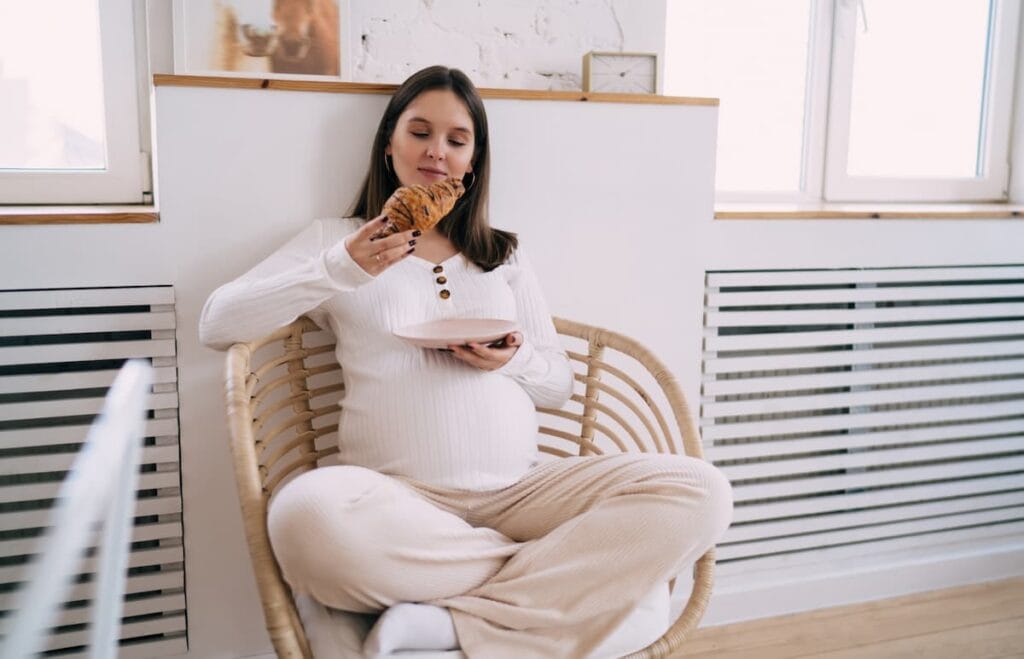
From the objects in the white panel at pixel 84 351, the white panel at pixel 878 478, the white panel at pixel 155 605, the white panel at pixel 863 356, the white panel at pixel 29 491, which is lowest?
the white panel at pixel 155 605

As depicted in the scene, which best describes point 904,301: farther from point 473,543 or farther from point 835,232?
point 473,543

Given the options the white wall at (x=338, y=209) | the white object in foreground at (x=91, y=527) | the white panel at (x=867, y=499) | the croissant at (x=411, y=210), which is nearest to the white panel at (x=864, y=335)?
the white wall at (x=338, y=209)

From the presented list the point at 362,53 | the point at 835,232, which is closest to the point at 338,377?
the point at 362,53

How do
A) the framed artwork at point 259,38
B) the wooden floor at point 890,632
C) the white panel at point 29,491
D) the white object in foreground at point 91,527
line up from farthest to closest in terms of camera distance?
1. the wooden floor at point 890,632
2. the framed artwork at point 259,38
3. the white panel at point 29,491
4. the white object in foreground at point 91,527

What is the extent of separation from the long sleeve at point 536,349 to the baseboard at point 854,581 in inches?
29.3

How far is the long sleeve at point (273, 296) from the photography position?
125cm

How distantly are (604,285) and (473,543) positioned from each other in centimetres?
75

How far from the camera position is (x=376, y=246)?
1.22 m

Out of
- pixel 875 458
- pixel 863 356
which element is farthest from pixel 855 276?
pixel 875 458

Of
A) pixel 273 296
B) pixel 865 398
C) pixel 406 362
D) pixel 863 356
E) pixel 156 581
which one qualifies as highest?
pixel 273 296

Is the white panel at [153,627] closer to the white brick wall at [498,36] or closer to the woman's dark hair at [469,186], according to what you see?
the woman's dark hair at [469,186]

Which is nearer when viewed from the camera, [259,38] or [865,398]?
[259,38]

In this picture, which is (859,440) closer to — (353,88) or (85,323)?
(353,88)

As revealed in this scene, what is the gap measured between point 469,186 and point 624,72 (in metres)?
0.51
